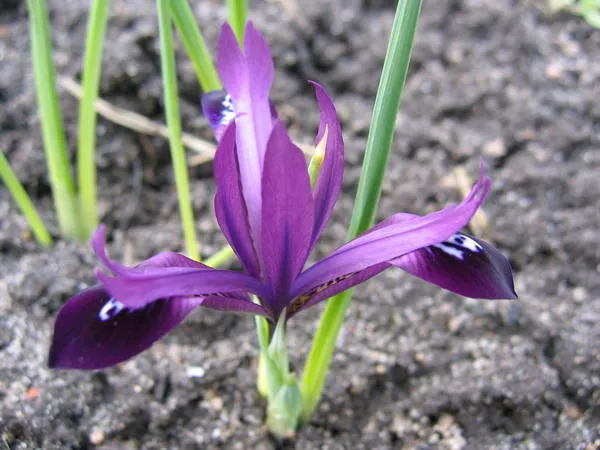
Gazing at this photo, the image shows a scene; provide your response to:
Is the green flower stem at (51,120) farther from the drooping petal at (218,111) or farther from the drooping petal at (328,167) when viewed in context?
the drooping petal at (328,167)

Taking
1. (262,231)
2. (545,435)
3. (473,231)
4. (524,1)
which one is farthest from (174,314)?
(524,1)

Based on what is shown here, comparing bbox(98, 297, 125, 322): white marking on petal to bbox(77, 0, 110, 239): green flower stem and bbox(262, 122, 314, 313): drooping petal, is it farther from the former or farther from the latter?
bbox(77, 0, 110, 239): green flower stem

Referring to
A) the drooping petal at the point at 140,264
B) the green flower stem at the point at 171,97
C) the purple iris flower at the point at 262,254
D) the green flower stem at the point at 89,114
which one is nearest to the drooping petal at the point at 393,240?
the purple iris flower at the point at 262,254

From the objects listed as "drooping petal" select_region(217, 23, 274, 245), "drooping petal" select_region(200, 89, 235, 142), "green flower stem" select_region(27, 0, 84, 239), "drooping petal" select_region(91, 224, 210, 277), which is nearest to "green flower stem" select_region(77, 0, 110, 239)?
"green flower stem" select_region(27, 0, 84, 239)

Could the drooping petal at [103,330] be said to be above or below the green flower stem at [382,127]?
below

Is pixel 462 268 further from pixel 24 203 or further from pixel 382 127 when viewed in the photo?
pixel 24 203

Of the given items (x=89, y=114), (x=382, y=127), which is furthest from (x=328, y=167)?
(x=89, y=114)
